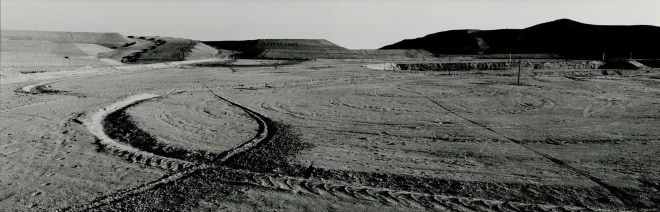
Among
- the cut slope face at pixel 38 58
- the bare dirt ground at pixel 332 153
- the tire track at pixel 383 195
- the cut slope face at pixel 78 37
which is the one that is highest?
the cut slope face at pixel 78 37

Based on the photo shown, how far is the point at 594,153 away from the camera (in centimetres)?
815

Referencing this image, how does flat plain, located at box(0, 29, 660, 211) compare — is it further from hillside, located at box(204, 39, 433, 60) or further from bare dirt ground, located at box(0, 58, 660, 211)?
hillside, located at box(204, 39, 433, 60)

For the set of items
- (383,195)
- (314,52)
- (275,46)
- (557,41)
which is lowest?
(383,195)

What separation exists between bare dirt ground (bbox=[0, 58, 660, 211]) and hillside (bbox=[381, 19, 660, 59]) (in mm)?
40898

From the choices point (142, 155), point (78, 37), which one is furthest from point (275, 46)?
point (142, 155)

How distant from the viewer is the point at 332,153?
27.3 ft

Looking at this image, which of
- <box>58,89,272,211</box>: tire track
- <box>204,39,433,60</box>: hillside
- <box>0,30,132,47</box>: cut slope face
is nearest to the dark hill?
<box>204,39,433,60</box>: hillside

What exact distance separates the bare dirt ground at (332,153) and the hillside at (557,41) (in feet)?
134

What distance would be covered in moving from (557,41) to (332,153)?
59.8 meters

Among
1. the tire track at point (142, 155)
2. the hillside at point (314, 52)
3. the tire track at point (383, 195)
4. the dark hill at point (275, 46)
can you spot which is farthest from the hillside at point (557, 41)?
the tire track at point (383, 195)

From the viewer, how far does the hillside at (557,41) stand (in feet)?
164

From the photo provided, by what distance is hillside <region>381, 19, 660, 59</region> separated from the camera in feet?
164

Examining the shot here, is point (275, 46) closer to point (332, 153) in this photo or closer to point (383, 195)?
point (332, 153)

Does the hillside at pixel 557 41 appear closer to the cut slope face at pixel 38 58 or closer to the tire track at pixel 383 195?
the cut slope face at pixel 38 58
